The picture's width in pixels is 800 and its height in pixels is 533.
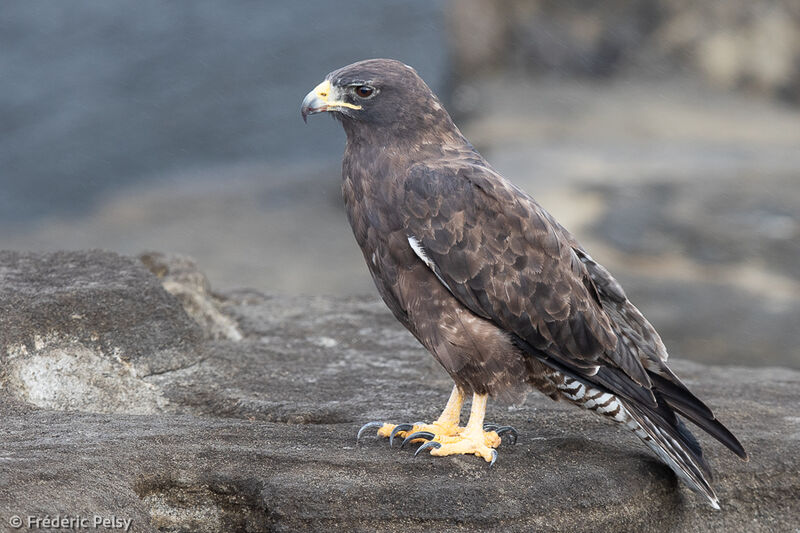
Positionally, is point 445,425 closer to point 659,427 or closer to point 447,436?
point 447,436

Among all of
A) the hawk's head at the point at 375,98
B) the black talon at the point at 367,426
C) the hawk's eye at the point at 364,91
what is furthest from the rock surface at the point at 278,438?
the hawk's eye at the point at 364,91

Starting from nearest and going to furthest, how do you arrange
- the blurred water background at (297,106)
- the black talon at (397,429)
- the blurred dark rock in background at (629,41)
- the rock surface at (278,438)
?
the rock surface at (278,438) < the black talon at (397,429) < the blurred water background at (297,106) < the blurred dark rock in background at (629,41)

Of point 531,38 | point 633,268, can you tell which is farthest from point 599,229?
point 531,38

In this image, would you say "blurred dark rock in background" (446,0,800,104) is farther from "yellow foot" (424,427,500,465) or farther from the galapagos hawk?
"yellow foot" (424,427,500,465)

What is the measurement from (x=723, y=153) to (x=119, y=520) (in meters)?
15.9

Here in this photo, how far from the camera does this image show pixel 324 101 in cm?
487

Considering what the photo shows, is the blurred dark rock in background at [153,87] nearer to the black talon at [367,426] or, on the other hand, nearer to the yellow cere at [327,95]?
the yellow cere at [327,95]

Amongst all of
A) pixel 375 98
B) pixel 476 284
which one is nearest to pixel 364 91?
pixel 375 98

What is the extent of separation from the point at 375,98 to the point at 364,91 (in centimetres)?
6

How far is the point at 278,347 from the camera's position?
639cm

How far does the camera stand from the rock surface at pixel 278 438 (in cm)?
421

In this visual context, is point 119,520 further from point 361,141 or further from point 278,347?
point 278,347

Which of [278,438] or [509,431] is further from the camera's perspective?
[509,431]

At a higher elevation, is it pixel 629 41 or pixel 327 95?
pixel 629 41
